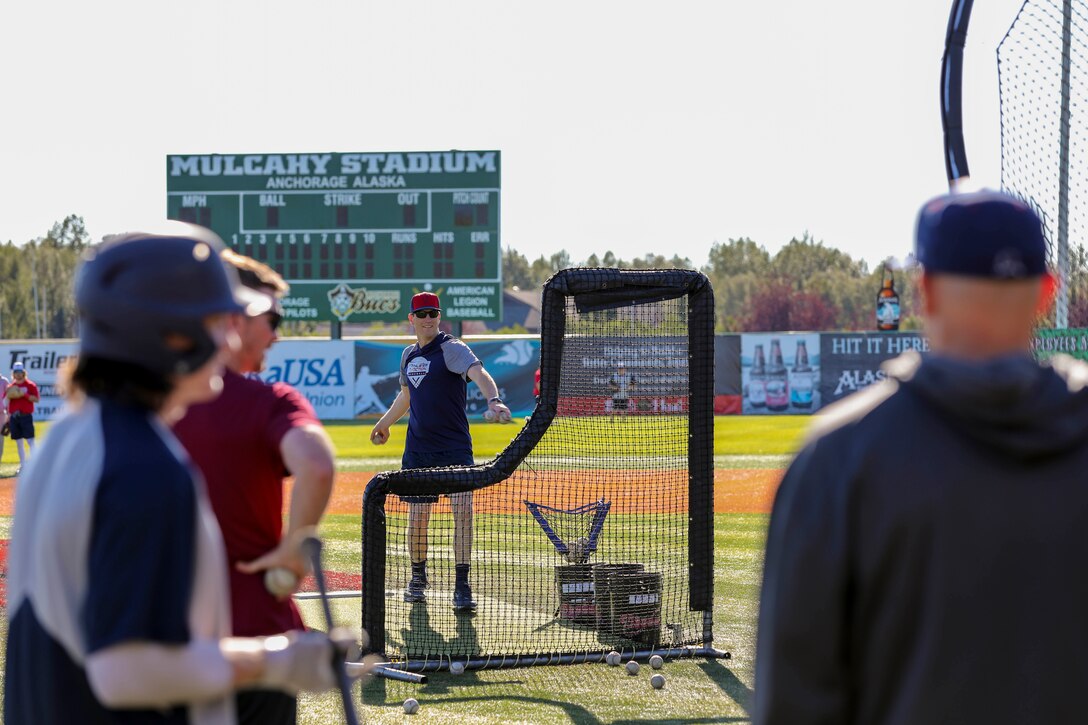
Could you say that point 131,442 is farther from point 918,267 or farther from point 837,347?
point 837,347

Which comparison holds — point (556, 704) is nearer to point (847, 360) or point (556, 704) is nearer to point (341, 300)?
point (341, 300)

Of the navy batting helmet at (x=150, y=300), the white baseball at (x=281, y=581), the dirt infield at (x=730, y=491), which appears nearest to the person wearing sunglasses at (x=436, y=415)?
the dirt infield at (x=730, y=491)

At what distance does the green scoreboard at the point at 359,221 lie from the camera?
40844 millimetres

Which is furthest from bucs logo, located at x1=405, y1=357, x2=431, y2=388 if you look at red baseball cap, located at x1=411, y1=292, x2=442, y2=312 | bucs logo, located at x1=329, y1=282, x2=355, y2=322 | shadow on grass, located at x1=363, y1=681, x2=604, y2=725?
bucs logo, located at x1=329, y1=282, x2=355, y2=322

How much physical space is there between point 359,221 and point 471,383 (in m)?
6.47

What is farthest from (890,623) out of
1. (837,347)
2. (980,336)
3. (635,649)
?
(837,347)

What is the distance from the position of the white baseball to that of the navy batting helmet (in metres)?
1.25

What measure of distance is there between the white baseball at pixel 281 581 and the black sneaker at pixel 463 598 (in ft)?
20.5

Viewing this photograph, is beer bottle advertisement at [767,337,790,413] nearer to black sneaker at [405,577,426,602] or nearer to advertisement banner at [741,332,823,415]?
advertisement banner at [741,332,823,415]

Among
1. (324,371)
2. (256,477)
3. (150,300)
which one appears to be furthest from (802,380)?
(150,300)

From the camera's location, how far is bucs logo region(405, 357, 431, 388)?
9734 millimetres

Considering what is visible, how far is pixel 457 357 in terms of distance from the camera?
31.3ft

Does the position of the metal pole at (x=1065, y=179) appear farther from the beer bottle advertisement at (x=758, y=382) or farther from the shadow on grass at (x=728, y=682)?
the beer bottle advertisement at (x=758, y=382)

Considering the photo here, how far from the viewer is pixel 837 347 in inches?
1747
